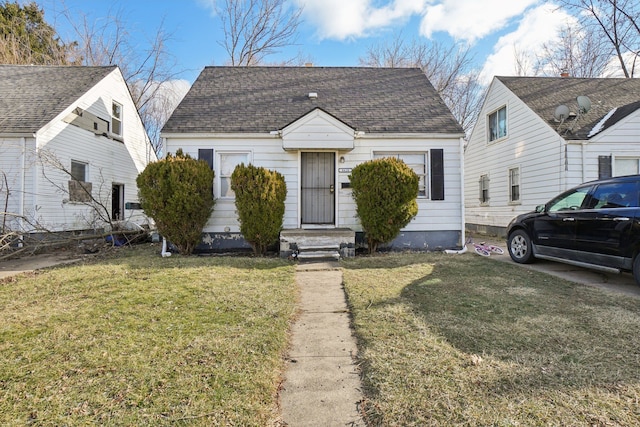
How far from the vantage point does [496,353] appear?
8.80ft

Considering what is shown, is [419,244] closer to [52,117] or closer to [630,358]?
[630,358]

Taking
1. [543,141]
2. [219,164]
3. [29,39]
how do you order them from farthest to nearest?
[29,39] → [543,141] → [219,164]

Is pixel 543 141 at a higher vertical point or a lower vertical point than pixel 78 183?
higher

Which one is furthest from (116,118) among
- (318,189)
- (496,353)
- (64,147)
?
(496,353)

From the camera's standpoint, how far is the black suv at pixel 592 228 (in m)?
4.72

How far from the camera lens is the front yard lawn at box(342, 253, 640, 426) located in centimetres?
196

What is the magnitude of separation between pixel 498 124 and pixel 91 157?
51.9 feet

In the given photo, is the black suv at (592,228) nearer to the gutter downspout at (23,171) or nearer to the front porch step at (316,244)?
the front porch step at (316,244)

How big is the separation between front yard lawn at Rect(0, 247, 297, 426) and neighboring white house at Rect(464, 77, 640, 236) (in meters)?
9.73

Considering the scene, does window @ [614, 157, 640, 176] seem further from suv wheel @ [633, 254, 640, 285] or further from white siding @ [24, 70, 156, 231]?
white siding @ [24, 70, 156, 231]

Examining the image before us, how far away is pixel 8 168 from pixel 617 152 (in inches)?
713

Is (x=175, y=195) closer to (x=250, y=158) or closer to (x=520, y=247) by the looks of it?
(x=250, y=158)

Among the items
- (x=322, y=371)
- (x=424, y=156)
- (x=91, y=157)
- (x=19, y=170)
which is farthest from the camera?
(x=91, y=157)

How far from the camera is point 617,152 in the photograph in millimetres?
9414
